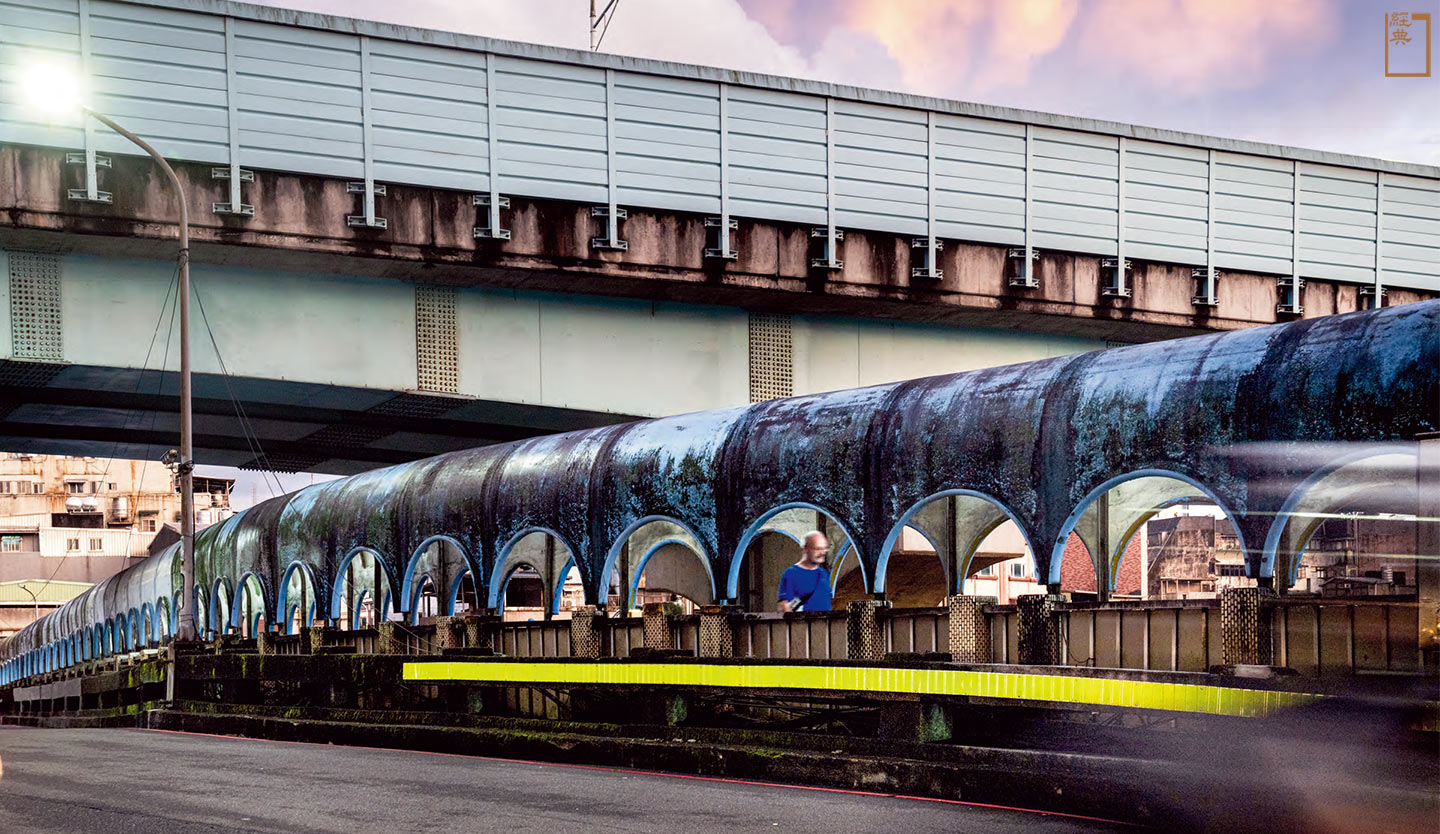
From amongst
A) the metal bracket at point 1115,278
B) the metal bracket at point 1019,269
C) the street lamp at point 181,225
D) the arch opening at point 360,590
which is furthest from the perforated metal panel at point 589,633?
the metal bracket at point 1115,278

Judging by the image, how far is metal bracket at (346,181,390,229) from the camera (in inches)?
1121

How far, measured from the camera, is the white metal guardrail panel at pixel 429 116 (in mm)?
29031

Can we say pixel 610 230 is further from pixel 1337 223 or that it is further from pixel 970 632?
pixel 970 632

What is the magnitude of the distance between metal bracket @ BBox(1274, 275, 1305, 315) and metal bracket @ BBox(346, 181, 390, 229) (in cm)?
1918

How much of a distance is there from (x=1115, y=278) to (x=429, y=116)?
14528 mm

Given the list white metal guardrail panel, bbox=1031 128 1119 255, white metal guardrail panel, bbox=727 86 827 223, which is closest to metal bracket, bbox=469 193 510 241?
white metal guardrail panel, bbox=727 86 827 223

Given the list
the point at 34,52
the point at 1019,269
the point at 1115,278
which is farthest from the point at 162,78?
the point at 1115,278

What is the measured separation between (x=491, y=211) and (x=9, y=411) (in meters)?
13.9

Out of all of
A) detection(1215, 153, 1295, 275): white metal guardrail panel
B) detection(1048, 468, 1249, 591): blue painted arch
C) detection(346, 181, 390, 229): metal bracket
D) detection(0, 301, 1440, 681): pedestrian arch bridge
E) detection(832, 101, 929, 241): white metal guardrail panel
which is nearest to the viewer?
detection(0, 301, 1440, 681): pedestrian arch bridge

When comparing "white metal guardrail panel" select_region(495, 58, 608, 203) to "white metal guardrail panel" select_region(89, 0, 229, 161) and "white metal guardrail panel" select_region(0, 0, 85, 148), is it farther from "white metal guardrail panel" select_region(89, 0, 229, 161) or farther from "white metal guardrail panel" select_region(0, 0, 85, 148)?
"white metal guardrail panel" select_region(0, 0, 85, 148)

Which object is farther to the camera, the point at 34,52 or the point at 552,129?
the point at 552,129

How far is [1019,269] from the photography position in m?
32.9

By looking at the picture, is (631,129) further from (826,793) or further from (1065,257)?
(826,793)

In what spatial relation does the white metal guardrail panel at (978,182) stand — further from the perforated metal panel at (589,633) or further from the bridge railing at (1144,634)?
the bridge railing at (1144,634)
